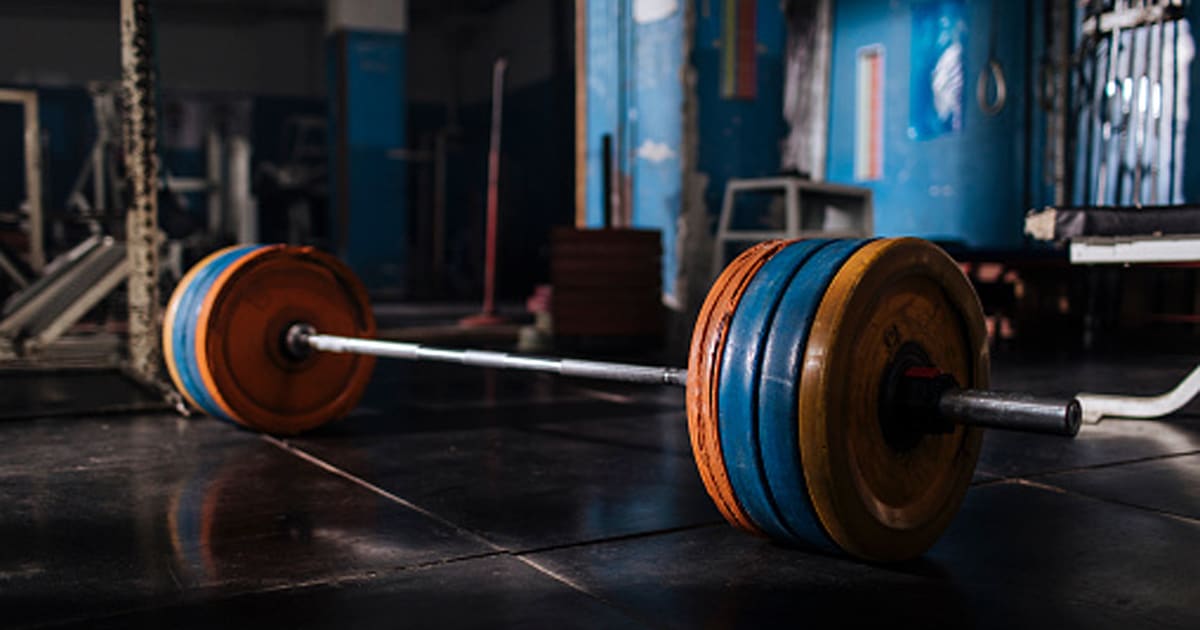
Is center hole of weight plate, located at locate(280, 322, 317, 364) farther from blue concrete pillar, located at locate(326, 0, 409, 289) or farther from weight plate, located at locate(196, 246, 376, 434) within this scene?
blue concrete pillar, located at locate(326, 0, 409, 289)

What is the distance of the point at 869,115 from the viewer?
265 inches

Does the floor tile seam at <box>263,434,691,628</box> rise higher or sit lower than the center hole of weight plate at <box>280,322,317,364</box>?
lower

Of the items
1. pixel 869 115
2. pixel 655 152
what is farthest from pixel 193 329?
pixel 869 115

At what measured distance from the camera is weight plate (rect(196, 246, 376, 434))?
9.05 feet

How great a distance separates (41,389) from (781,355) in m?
3.54

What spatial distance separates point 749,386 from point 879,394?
0.69 ft

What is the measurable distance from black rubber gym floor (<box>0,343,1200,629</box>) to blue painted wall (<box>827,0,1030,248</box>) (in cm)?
333

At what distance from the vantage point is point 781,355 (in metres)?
1.47

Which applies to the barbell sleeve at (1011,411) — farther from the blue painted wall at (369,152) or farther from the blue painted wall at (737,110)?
the blue painted wall at (369,152)

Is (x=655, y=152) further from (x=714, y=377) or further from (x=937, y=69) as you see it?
(x=714, y=377)

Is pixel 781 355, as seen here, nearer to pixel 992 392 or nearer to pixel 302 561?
pixel 992 392

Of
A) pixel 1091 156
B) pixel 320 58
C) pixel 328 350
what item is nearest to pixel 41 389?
pixel 328 350

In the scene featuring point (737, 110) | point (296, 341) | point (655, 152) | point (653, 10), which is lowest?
point (296, 341)

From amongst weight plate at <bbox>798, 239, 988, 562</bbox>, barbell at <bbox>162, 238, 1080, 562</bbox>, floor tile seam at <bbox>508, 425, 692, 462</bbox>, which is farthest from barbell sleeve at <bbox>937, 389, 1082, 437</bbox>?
floor tile seam at <bbox>508, 425, 692, 462</bbox>
